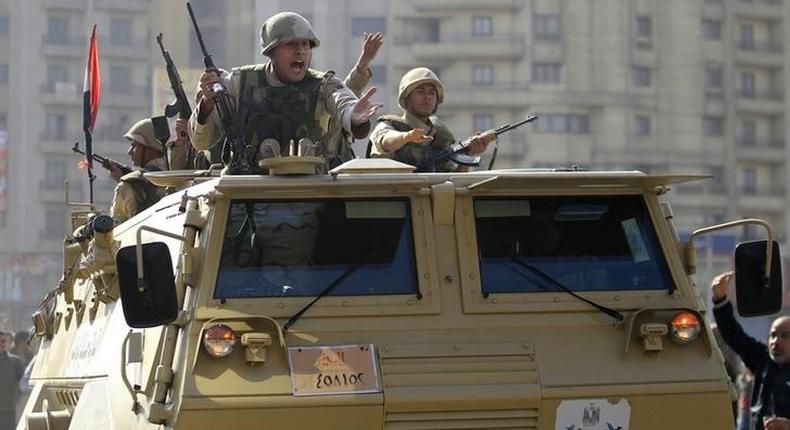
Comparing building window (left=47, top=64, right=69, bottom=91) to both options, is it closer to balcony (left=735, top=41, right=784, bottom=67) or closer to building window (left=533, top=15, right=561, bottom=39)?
building window (left=533, top=15, right=561, bottom=39)

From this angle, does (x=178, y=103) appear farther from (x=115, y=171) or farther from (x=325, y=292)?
(x=325, y=292)

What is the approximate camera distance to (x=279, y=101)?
9.88 meters

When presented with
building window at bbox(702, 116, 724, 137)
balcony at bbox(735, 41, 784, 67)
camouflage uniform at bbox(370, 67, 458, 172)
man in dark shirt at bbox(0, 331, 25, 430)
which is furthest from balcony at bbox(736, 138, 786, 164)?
camouflage uniform at bbox(370, 67, 458, 172)

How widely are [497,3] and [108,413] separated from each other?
6394 cm

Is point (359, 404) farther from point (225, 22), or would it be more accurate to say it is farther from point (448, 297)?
point (225, 22)

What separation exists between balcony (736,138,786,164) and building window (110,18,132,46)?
1019 inches

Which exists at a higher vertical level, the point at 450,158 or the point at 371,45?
the point at 371,45

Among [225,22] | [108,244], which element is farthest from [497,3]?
[108,244]

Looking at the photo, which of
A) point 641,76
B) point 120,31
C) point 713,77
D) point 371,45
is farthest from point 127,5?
point 371,45

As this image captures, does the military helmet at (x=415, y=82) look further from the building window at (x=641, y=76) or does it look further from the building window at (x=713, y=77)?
the building window at (x=713, y=77)

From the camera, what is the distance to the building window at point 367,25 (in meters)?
65.9

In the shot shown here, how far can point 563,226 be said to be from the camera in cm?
832

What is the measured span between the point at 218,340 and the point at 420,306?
906 mm

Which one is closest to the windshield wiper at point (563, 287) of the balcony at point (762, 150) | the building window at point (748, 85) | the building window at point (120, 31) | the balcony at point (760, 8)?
the building window at point (120, 31)
